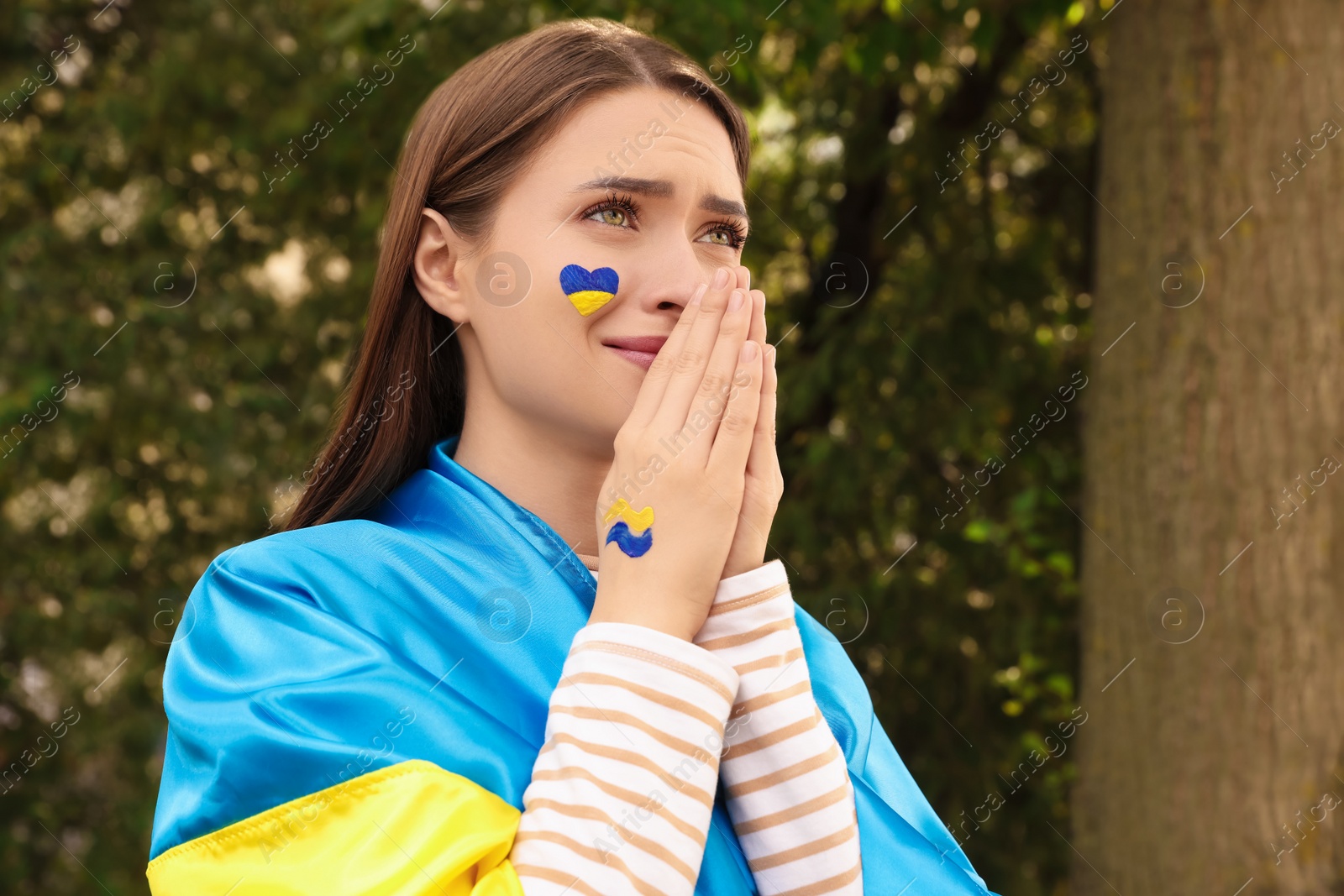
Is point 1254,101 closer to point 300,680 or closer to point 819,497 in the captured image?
point 819,497

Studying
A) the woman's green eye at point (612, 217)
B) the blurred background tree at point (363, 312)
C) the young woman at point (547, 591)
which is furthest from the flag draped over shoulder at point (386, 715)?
the blurred background tree at point (363, 312)

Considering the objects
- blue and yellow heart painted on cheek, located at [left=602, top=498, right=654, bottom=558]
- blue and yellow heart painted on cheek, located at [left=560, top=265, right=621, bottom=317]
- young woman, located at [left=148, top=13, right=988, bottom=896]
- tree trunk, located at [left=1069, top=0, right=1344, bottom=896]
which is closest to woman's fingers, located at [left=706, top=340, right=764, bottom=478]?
young woman, located at [left=148, top=13, right=988, bottom=896]

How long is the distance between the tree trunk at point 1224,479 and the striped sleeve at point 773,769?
7.15 ft

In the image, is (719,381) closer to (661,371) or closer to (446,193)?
(661,371)

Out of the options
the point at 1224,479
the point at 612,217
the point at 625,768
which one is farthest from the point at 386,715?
the point at 1224,479

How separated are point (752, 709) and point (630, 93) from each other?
888mm

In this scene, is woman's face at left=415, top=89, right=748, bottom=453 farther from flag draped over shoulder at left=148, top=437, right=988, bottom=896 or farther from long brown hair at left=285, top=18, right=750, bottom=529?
flag draped over shoulder at left=148, top=437, right=988, bottom=896

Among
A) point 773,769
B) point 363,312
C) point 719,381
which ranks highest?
point 363,312

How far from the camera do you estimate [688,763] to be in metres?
1.36

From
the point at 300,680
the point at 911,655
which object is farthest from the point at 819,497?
the point at 300,680

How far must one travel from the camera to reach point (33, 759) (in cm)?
598

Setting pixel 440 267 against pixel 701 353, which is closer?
pixel 701 353

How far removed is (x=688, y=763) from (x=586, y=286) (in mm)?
648

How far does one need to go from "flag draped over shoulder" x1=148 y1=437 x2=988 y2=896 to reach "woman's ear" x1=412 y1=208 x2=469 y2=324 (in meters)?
0.27
